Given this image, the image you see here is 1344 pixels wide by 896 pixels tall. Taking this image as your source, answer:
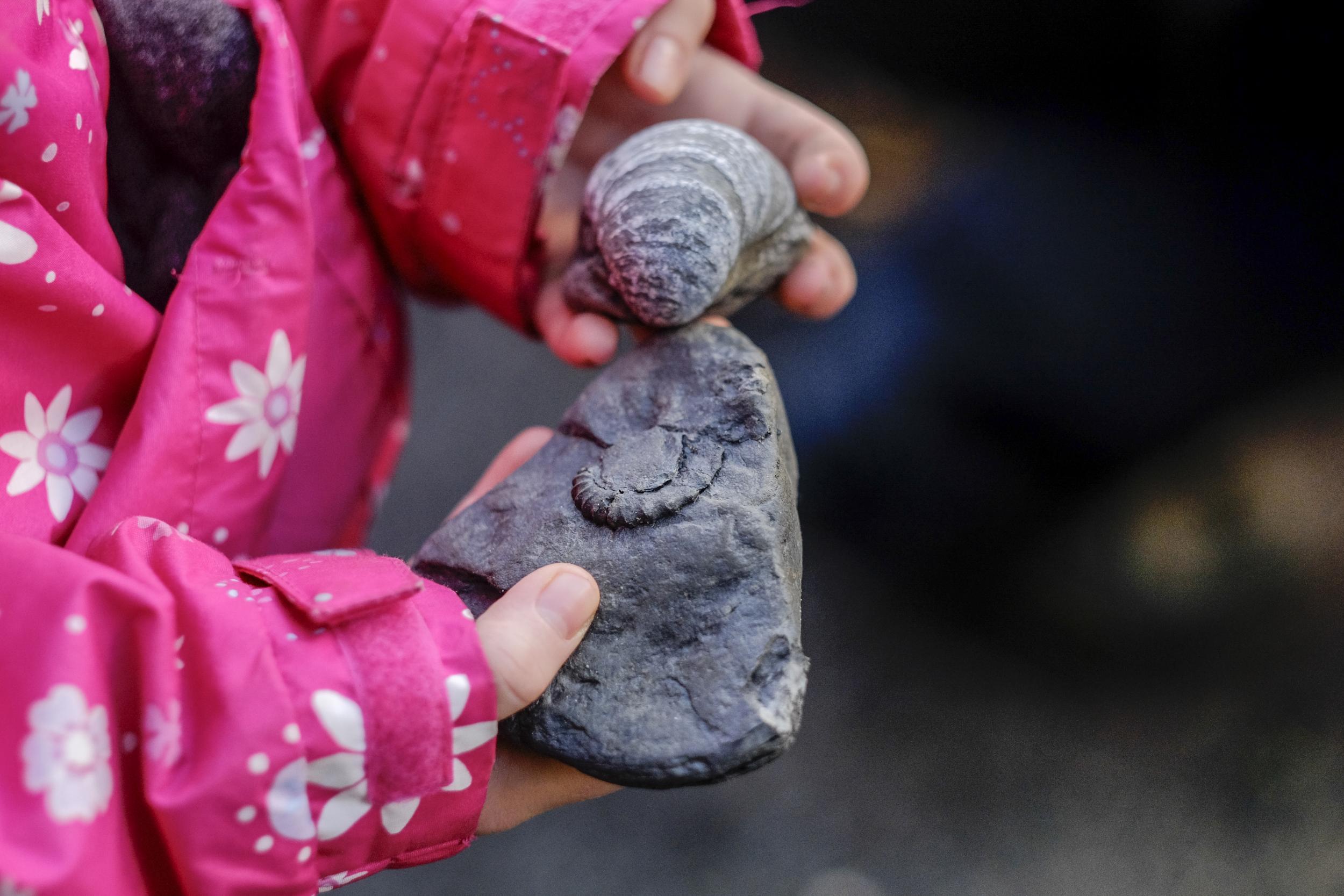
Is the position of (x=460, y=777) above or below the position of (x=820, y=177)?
below

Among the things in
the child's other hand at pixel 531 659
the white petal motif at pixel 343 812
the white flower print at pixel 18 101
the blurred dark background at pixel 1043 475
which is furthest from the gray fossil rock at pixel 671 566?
the blurred dark background at pixel 1043 475

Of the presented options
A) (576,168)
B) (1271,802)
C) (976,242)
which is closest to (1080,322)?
(976,242)

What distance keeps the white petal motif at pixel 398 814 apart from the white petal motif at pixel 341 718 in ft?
0.21

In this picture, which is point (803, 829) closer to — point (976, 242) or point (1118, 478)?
point (1118, 478)

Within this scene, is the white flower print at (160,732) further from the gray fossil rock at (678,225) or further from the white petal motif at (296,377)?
the gray fossil rock at (678,225)

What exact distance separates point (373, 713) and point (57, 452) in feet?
1.42

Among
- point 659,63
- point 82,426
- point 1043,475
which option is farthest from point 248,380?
point 1043,475

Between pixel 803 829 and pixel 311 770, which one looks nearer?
pixel 311 770

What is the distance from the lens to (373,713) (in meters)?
0.76

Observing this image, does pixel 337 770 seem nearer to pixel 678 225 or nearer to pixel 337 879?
pixel 337 879

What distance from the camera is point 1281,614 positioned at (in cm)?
180

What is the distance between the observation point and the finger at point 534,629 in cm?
83

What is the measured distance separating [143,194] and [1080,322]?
163cm

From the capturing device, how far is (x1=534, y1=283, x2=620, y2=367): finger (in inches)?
48.3
